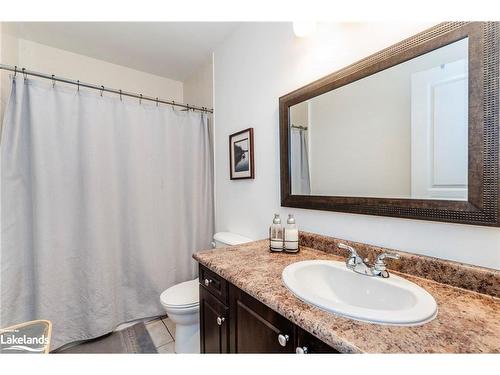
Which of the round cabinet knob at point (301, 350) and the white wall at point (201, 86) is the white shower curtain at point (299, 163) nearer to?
the round cabinet knob at point (301, 350)

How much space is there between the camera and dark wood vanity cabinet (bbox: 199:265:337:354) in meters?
0.65

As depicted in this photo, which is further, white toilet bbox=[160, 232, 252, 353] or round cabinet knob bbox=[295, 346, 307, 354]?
white toilet bbox=[160, 232, 252, 353]

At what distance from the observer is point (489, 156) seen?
668mm

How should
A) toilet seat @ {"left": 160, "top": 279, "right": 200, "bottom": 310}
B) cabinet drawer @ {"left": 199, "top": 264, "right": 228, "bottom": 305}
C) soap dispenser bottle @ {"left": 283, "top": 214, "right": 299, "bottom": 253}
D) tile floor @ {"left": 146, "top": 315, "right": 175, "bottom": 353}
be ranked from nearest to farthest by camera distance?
cabinet drawer @ {"left": 199, "top": 264, "right": 228, "bottom": 305} < soap dispenser bottle @ {"left": 283, "top": 214, "right": 299, "bottom": 253} < toilet seat @ {"left": 160, "top": 279, "right": 200, "bottom": 310} < tile floor @ {"left": 146, "top": 315, "right": 175, "bottom": 353}

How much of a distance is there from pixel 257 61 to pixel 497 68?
4.19ft

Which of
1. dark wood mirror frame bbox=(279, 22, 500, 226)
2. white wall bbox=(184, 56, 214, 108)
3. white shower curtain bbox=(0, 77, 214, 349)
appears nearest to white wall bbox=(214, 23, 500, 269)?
dark wood mirror frame bbox=(279, 22, 500, 226)

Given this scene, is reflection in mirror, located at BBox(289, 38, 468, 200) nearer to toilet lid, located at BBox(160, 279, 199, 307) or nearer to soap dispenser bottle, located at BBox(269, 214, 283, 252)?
soap dispenser bottle, located at BBox(269, 214, 283, 252)

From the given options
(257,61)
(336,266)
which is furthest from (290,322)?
(257,61)

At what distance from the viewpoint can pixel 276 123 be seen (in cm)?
144

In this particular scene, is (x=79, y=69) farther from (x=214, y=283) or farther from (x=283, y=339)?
(x=283, y=339)

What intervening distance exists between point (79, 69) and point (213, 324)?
2.49 m

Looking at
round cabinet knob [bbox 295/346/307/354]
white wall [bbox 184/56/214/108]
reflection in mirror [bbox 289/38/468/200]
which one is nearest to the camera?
round cabinet knob [bbox 295/346/307/354]

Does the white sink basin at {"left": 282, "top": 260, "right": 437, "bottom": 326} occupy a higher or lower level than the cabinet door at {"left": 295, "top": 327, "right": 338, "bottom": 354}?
higher

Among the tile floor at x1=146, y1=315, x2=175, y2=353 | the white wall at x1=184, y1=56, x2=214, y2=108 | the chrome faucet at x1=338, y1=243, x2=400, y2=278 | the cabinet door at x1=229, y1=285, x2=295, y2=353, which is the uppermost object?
the white wall at x1=184, y1=56, x2=214, y2=108
